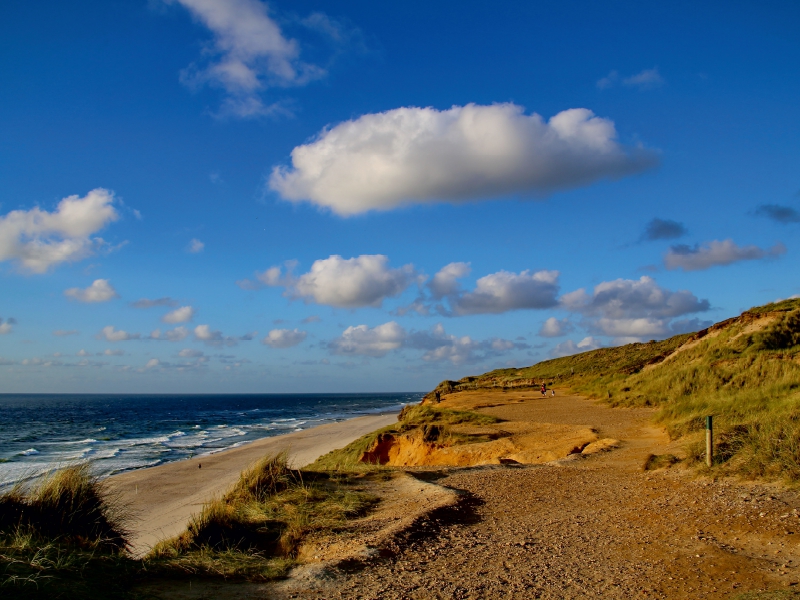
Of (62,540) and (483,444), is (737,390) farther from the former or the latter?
(62,540)

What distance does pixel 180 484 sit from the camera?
24.7 meters

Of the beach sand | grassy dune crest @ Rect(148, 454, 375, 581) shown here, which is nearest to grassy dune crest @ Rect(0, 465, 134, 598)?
grassy dune crest @ Rect(148, 454, 375, 581)

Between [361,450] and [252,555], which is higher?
[252,555]

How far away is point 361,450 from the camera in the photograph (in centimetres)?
2034

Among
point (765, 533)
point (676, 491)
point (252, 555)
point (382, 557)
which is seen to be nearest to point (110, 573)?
point (252, 555)

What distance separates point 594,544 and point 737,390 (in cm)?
1606

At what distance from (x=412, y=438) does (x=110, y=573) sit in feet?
47.3

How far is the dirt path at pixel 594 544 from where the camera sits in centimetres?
513

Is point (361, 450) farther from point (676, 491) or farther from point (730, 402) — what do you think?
point (676, 491)

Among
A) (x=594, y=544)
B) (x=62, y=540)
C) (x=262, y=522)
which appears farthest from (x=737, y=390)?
(x=62, y=540)

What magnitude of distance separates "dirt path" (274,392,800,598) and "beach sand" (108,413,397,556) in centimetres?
657

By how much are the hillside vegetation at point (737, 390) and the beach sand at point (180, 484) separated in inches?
362

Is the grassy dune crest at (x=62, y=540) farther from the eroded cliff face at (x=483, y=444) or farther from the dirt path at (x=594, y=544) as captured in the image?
the eroded cliff face at (x=483, y=444)

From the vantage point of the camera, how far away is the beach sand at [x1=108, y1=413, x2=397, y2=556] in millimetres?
16688
